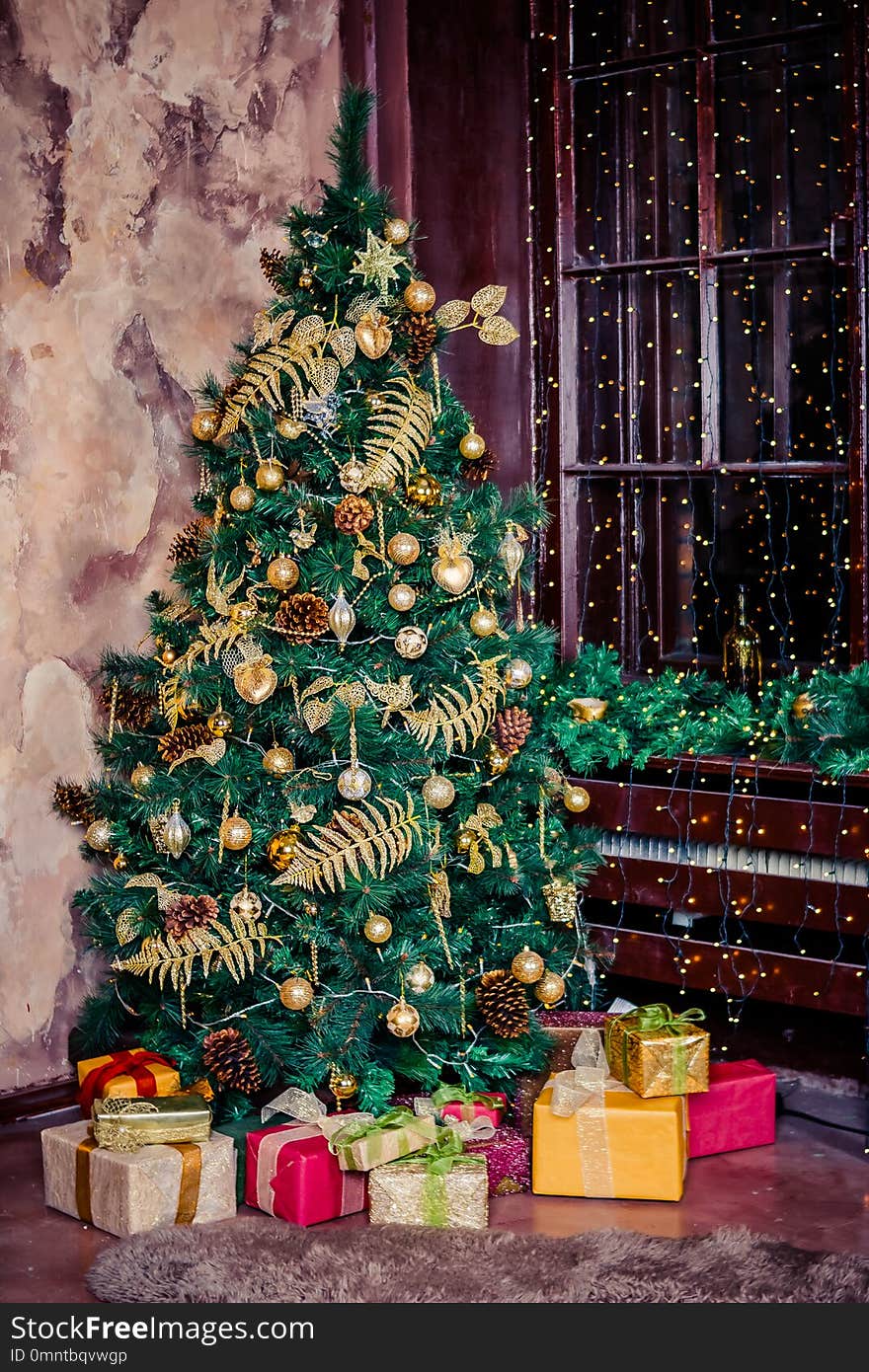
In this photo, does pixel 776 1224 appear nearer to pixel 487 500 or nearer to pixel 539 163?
pixel 487 500

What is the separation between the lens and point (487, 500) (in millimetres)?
3492

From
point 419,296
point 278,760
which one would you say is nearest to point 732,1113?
point 278,760

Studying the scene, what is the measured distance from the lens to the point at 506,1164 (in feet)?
10.3

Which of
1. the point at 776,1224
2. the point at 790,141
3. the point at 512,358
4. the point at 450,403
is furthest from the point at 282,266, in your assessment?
the point at 776,1224

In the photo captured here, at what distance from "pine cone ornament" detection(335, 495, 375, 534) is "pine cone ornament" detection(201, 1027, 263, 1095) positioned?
3.38ft

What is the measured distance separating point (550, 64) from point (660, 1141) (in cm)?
263

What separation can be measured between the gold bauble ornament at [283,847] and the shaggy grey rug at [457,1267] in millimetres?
689

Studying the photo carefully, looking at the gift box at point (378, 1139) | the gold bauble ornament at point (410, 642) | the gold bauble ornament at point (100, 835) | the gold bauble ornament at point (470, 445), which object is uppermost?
the gold bauble ornament at point (470, 445)

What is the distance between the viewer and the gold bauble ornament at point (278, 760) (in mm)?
3234

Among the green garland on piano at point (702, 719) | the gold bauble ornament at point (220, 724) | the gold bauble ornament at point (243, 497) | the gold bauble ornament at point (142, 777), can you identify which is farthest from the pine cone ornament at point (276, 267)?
the green garland on piano at point (702, 719)

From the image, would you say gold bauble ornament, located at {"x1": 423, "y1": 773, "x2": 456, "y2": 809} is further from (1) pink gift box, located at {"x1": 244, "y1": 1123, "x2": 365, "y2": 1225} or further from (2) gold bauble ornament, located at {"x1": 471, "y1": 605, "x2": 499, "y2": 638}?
(1) pink gift box, located at {"x1": 244, "y1": 1123, "x2": 365, "y2": 1225}

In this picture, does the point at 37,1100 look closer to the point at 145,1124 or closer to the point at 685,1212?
the point at 145,1124

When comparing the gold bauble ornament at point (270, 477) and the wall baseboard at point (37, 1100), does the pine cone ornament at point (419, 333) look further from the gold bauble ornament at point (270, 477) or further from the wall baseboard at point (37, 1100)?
the wall baseboard at point (37, 1100)

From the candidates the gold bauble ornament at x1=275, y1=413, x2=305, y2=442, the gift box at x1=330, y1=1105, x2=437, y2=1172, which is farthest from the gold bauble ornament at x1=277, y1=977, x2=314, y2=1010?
the gold bauble ornament at x1=275, y1=413, x2=305, y2=442
